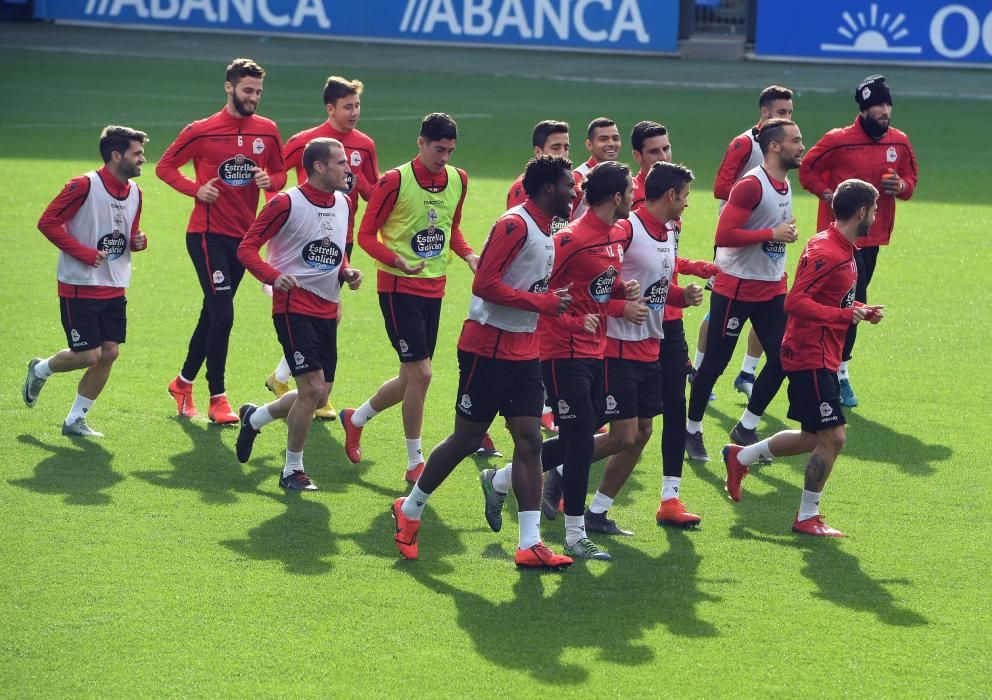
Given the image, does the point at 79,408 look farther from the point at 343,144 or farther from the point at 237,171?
the point at 343,144

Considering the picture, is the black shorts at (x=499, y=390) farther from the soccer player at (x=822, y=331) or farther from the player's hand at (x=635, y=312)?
the soccer player at (x=822, y=331)

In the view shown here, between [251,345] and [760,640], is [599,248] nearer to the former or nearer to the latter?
[760,640]

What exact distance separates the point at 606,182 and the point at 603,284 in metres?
0.56

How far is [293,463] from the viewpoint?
9070mm

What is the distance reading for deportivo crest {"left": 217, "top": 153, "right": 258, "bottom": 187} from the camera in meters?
10.6

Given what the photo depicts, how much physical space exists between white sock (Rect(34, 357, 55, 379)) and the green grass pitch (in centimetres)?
31

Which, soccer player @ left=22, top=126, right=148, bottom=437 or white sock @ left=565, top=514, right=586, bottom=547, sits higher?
soccer player @ left=22, top=126, right=148, bottom=437

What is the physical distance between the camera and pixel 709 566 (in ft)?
25.7

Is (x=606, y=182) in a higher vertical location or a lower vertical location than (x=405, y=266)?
higher

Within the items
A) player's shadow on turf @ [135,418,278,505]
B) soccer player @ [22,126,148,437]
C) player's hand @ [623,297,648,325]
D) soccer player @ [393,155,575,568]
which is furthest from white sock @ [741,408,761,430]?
soccer player @ [22,126,148,437]

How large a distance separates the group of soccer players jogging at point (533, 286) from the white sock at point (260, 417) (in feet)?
0.07

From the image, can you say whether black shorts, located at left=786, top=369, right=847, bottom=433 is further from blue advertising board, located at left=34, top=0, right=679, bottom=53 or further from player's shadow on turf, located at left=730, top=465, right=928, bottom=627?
blue advertising board, located at left=34, top=0, right=679, bottom=53

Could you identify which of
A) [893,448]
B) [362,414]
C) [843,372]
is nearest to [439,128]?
Answer: [362,414]

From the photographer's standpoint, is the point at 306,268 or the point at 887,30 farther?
the point at 887,30
